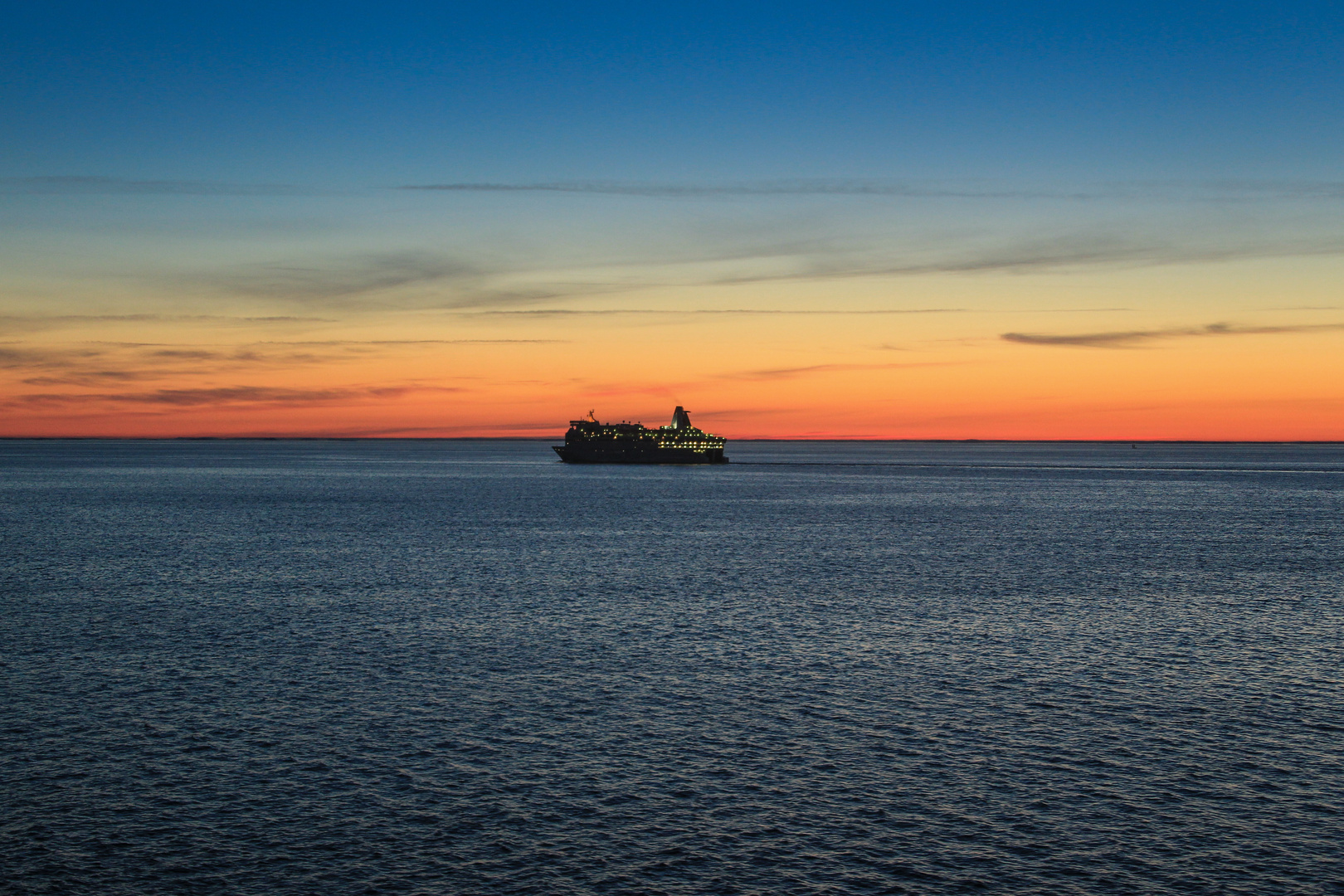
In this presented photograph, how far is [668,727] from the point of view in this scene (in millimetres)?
29328

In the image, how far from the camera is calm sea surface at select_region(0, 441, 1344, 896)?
20234 mm

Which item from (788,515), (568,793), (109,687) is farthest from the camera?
(788,515)

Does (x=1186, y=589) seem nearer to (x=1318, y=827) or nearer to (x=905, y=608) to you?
(x=905, y=608)

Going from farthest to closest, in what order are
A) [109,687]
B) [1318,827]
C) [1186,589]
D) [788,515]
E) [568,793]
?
[788,515], [1186,589], [109,687], [568,793], [1318,827]

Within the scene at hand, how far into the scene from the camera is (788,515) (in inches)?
4513

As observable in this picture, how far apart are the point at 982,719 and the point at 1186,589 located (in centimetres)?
3250

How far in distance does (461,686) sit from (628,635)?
33.2ft

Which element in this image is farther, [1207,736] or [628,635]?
[628,635]

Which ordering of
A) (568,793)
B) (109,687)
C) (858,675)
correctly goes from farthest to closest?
(858,675) → (109,687) → (568,793)

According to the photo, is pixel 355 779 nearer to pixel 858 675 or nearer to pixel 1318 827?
pixel 858 675

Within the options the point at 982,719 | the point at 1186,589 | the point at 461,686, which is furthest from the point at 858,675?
the point at 1186,589

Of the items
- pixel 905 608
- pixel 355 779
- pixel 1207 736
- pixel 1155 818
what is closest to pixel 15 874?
pixel 355 779

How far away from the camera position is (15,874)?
754 inches

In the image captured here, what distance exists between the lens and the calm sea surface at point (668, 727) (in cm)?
2023
